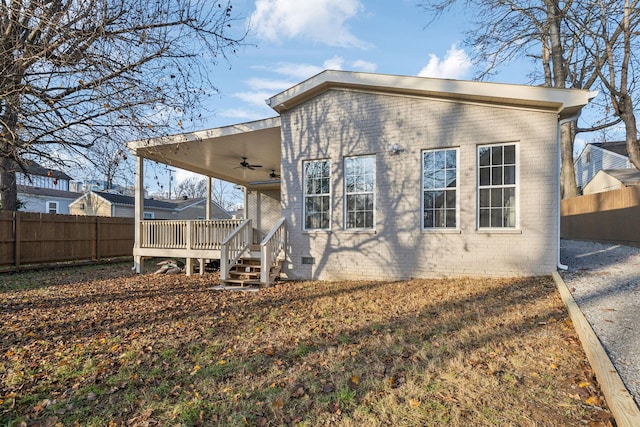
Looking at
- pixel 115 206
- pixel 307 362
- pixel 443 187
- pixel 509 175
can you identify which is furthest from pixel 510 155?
pixel 115 206

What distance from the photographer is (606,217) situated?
1288 centimetres

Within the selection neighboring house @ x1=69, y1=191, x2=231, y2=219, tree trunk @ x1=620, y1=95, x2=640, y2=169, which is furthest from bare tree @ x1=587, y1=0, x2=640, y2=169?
neighboring house @ x1=69, y1=191, x2=231, y2=219

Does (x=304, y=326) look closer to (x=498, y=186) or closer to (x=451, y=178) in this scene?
(x=451, y=178)

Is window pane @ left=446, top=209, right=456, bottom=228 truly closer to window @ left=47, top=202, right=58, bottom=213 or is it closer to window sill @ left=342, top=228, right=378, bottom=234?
window sill @ left=342, top=228, right=378, bottom=234

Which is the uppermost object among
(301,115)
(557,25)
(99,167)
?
(557,25)

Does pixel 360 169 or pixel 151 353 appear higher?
pixel 360 169

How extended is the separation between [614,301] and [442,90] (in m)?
4.70

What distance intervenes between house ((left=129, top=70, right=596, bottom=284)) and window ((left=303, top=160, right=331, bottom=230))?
3 centimetres

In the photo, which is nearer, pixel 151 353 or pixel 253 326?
pixel 151 353

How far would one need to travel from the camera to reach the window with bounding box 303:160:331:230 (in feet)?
28.1

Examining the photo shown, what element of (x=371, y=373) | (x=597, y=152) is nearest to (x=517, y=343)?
(x=371, y=373)

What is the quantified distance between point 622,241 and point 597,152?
21.1 metres

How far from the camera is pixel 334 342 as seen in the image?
13.6 feet

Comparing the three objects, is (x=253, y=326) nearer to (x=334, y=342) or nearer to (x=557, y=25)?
(x=334, y=342)
